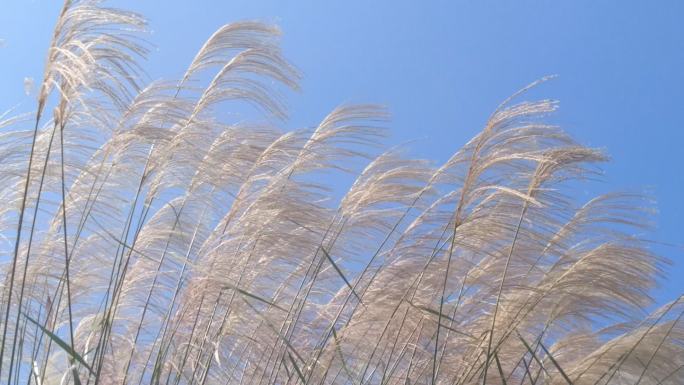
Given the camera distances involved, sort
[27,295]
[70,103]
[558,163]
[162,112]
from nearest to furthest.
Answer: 1. [70,103]
2. [558,163]
3. [162,112]
4. [27,295]

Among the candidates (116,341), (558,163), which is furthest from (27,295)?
(558,163)

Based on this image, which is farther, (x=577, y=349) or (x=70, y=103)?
(x=577, y=349)

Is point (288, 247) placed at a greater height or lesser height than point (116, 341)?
greater

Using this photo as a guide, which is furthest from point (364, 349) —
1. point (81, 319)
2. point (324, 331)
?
point (81, 319)

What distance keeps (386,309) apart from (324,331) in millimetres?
284

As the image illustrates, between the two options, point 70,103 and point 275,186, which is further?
point 275,186

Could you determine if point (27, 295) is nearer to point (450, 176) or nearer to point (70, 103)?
point (70, 103)

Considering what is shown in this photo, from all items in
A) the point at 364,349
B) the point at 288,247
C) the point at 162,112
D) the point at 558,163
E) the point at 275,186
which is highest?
the point at 558,163

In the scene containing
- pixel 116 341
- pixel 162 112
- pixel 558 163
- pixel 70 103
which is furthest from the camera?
pixel 116 341

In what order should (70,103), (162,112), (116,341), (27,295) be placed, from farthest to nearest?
(116,341) < (27,295) < (162,112) < (70,103)

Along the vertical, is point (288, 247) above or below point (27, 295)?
above

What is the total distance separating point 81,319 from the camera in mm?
3547

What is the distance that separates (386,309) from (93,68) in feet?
4.68

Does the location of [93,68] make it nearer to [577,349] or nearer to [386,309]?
[386,309]
